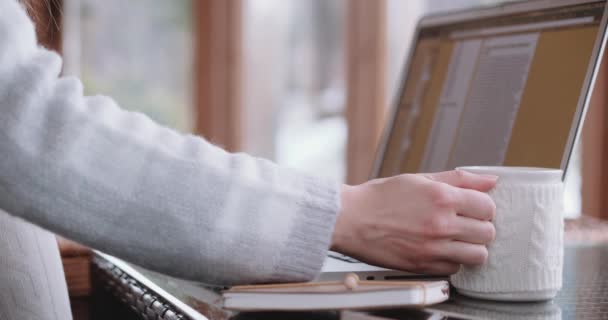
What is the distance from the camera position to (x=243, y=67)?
10.5 ft

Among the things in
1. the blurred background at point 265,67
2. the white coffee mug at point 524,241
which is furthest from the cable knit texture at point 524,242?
the blurred background at point 265,67

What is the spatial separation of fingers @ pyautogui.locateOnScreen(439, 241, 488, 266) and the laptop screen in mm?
275

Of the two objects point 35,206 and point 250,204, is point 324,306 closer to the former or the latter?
point 250,204

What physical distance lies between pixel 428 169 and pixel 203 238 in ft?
1.88

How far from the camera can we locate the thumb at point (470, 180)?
679 millimetres

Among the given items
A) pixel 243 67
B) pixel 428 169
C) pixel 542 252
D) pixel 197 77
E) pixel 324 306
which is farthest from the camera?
pixel 197 77

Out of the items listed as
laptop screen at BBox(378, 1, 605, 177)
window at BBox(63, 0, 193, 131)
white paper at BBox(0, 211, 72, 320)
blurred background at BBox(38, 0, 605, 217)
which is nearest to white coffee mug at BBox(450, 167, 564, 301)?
laptop screen at BBox(378, 1, 605, 177)

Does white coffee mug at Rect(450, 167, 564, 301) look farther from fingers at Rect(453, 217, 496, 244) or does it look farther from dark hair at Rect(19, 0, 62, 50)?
dark hair at Rect(19, 0, 62, 50)

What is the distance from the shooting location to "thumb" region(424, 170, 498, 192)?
2.23ft

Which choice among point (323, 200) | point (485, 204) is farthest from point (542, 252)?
point (323, 200)

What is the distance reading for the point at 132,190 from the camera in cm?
58

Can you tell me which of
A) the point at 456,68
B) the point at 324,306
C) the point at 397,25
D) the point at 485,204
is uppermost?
the point at 397,25

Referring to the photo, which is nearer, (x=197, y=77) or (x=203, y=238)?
(x=203, y=238)

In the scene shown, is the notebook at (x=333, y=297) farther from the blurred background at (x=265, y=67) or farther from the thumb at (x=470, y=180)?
the blurred background at (x=265, y=67)
